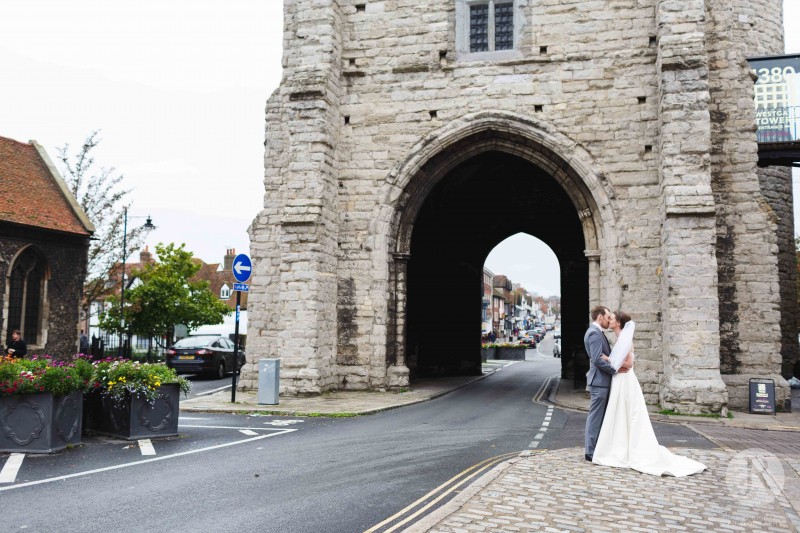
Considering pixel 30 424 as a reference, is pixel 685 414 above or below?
below

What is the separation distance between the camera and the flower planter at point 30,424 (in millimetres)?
7317

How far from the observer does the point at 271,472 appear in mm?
6531

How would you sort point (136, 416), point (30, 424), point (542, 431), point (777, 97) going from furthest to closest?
point (777, 97), point (542, 431), point (136, 416), point (30, 424)

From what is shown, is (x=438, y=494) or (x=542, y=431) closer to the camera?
(x=438, y=494)

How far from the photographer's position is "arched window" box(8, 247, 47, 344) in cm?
2131

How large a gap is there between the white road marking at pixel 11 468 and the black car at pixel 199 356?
1333 cm

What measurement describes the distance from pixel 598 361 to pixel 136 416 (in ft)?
18.5

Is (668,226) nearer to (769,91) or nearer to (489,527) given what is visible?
(769,91)

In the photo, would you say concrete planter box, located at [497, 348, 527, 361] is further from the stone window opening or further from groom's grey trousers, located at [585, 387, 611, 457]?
groom's grey trousers, located at [585, 387, 611, 457]

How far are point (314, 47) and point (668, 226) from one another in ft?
28.7

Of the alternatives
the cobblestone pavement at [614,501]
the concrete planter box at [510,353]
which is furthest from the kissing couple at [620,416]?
the concrete planter box at [510,353]

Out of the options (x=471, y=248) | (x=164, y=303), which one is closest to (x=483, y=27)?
(x=471, y=248)

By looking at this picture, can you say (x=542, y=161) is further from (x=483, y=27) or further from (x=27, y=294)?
(x=27, y=294)

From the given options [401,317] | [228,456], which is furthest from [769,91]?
[228,456]
